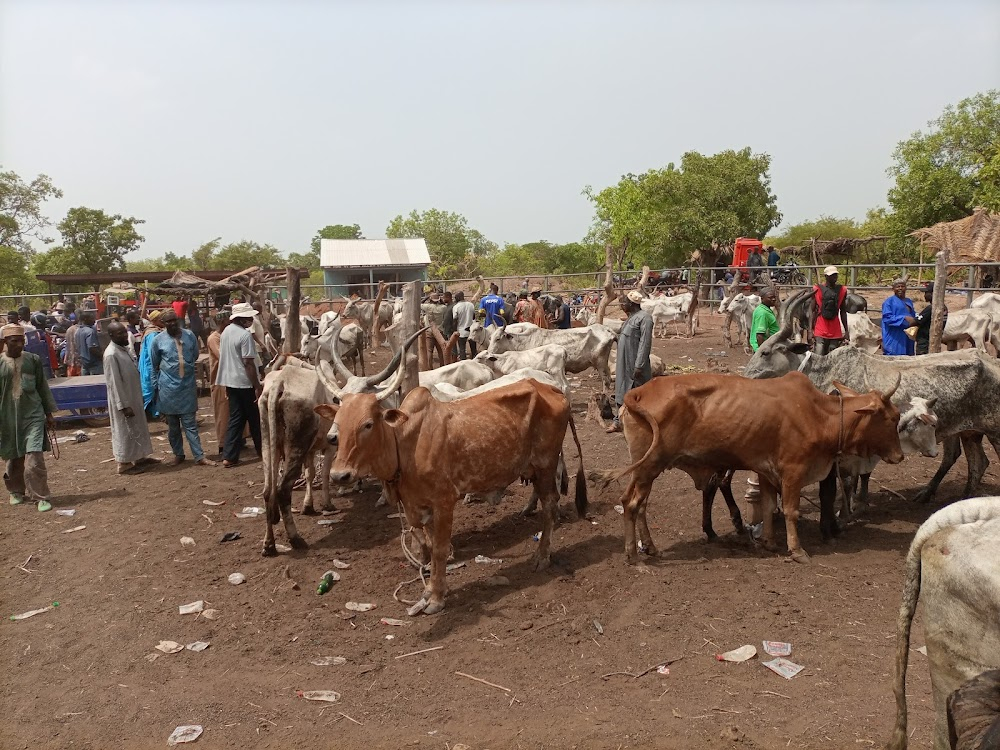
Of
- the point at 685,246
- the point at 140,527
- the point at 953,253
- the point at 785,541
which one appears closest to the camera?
the point at 785,541

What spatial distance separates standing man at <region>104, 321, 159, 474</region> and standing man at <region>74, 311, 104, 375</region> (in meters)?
5.31

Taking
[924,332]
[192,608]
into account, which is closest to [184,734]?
[192,608]

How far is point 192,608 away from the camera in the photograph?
5.80 meters

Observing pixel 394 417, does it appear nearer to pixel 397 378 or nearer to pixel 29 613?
pixel 397 378

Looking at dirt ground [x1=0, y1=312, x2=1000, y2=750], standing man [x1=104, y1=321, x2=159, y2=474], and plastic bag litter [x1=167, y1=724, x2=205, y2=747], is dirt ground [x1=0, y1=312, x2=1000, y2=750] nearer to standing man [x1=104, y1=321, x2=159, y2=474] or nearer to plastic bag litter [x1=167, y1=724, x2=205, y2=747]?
plastic bag litter [x1=167, y1=724, x2=205, y2=747]

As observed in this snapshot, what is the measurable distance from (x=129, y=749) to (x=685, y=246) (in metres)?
39.7

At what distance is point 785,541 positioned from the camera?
6.52 meters

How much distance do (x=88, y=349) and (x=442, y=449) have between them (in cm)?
1176

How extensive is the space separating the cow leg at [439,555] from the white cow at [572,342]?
7784 millimetres

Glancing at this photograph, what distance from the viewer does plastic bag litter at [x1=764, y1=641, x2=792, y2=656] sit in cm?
472

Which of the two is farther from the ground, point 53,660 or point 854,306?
point 854,306

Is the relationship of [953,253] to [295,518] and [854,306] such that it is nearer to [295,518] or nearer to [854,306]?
[854,306]

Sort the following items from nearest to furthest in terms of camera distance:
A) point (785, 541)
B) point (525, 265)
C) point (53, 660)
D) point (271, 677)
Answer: point (271, 677)
point (53, 660)
point (785, 541)
point (525, 265)

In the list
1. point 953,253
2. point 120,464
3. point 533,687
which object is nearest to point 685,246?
point 953,253
